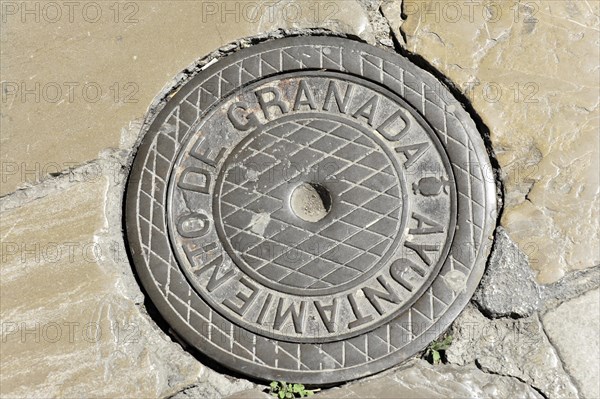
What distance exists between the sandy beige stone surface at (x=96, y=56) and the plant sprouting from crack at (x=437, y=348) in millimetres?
1268

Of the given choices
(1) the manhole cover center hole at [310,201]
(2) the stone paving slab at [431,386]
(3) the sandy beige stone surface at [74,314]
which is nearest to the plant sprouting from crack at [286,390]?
(2) the stone paving slab at [431,386]

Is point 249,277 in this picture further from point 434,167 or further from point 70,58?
point 70,58

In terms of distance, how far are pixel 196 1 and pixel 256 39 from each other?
0.99ft

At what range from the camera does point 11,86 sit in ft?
9.05

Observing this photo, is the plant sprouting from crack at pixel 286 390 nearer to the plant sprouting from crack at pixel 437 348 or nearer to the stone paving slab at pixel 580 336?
the plant sprouting from crack at pixel 437 348

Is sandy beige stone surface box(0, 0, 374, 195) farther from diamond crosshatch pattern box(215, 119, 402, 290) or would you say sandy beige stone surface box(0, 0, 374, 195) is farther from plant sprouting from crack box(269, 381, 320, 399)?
plant sprouting from crack box(269, 381, 320, 399)

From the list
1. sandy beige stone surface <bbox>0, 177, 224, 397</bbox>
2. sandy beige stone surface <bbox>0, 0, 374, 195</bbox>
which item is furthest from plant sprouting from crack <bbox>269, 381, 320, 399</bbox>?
sandy beige stone surface <bbox>0, 0, 374, 195</bbox>

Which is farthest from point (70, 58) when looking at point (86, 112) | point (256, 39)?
point (256, 39)

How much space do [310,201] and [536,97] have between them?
99 centimetres

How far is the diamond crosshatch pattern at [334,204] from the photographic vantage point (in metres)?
2.55

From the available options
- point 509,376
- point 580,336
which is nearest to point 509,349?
point 509,376

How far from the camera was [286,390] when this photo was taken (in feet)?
8.36

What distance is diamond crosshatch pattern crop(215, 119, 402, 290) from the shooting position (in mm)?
2553

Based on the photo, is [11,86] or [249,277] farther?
[11,86]
